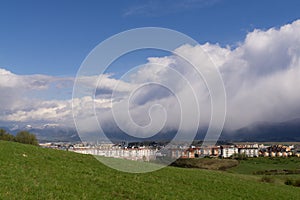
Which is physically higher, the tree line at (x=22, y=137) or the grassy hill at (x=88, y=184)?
the tree line at (x=22, y=137)

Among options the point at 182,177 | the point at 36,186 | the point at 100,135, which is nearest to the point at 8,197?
the point at 36,186

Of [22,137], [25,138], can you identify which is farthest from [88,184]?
[22,137]

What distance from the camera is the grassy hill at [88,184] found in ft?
63.8

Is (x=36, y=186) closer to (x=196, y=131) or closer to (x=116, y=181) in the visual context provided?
(x=116, y=181)

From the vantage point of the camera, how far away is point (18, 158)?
28516 millimetres

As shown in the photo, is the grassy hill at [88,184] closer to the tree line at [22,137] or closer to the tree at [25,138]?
the tree at [25,138]

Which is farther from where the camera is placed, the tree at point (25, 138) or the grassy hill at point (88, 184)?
the tree at point (25, 138)

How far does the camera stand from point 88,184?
23.6 m

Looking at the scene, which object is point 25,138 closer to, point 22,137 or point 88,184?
point 22,137

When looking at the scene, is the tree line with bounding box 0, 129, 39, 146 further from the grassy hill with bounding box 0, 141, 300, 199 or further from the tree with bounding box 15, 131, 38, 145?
the grassy hill with bounding box 0, 141, 300, 199

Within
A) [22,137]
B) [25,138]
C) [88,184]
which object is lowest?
[88,184]

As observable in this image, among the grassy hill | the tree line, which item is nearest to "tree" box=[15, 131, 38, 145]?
the tree line

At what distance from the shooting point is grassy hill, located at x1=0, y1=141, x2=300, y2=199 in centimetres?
1944

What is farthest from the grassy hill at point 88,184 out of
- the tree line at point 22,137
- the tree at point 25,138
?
the tree line at point 22,137
